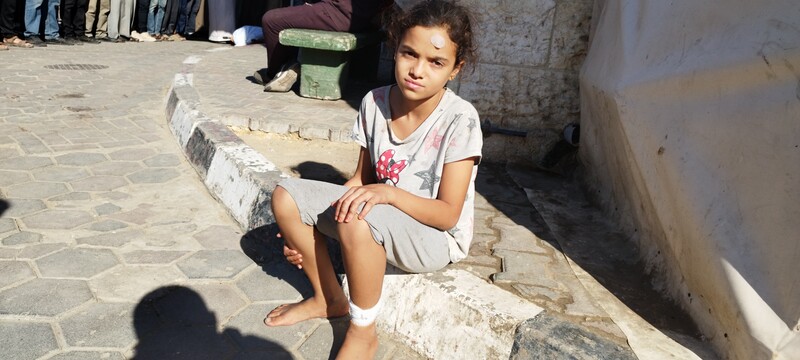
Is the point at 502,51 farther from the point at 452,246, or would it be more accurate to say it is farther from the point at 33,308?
the point at 33,308

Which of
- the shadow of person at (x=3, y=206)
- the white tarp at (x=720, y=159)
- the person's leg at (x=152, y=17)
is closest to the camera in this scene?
the white tarp at (x=720, y=159)

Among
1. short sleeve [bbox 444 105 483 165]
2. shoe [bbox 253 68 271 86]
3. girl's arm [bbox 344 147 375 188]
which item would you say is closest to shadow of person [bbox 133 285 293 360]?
girl's arm [bbox 344 147 375 188]

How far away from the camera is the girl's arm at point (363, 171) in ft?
8.45

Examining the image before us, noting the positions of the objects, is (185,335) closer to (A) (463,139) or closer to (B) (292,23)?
(A) (463,139)

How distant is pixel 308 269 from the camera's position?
248cm

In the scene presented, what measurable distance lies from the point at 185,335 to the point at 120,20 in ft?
31.4

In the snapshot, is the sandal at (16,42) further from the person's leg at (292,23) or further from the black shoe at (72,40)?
the person's leg at (292,23)

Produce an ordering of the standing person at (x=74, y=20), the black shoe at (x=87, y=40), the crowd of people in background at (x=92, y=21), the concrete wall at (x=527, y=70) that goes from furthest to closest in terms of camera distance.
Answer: the black shoe at (x=87, y=40), the standing person at (x=74, y=20), the crowd of people in background at (x=92, y=21), the concrete wall at (x=527, y=70)

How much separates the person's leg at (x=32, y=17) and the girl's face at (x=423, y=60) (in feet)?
28.5

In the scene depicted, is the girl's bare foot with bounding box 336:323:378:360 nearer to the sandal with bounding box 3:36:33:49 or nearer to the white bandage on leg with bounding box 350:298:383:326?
the white bandage on leg with bounding box 350:298:383:326

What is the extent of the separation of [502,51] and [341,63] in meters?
1.96

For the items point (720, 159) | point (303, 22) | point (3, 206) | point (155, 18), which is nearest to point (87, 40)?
point (155, 18)

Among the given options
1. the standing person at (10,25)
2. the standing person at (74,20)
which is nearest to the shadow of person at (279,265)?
the standing person at (10,25)

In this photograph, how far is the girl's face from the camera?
223 centimetres
